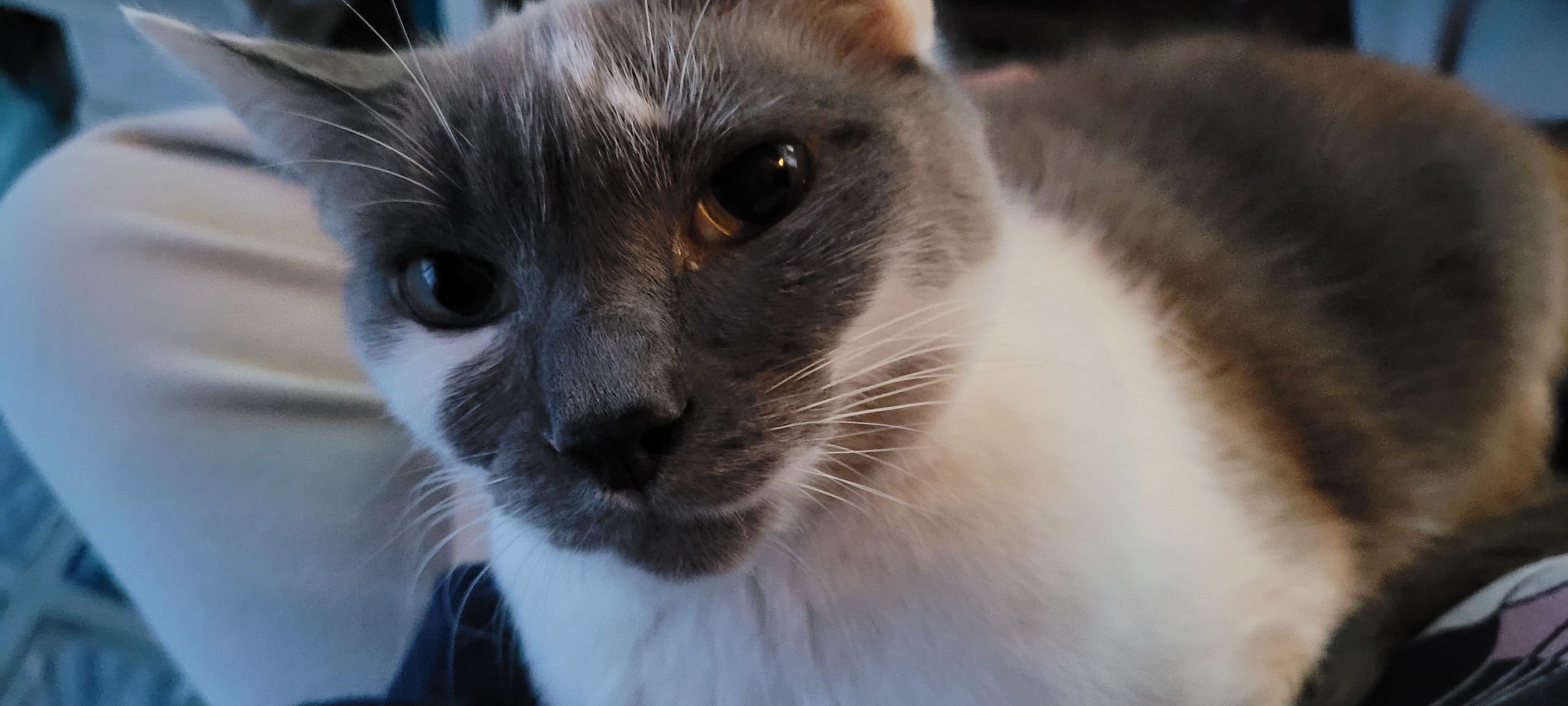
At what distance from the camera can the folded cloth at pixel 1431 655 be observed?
0.75m

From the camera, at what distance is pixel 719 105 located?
2.03 feet

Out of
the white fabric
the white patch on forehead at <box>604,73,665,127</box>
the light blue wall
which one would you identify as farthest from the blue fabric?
the light blue wall

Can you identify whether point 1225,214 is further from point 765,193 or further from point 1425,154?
point 765,193

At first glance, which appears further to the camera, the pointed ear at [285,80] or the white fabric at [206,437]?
the white fabric at [206,437]

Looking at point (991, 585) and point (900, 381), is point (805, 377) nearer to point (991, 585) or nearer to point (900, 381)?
point (900, 381)

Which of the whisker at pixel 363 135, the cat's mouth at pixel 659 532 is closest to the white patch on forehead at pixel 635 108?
the whisker at pixel 363 135

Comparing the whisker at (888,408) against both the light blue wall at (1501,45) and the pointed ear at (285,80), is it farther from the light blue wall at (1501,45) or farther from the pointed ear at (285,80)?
the light blue wall at (1501,45)

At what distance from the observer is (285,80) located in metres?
0.72

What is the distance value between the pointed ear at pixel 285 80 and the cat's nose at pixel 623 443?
0.36 metres

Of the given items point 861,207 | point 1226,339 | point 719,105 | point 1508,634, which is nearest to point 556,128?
point 719,105

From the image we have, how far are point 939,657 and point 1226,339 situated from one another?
0.51 m

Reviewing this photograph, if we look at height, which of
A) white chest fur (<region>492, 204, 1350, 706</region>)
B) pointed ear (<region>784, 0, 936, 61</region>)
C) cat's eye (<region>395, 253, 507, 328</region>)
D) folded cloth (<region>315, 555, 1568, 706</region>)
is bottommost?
folded cloth (<region>315, 555, 1568, 706</region>)

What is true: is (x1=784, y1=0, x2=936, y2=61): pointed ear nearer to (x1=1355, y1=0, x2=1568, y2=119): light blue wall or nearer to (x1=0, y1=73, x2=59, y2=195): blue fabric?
(x1=1355, y1=0, x2=1568, y2=119): light blue wall

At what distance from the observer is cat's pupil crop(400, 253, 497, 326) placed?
664mm
